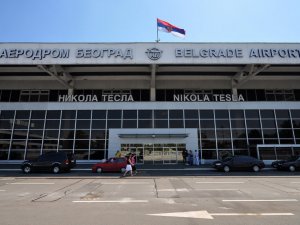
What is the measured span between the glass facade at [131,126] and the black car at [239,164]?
6.10 meters

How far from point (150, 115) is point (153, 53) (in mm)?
7067

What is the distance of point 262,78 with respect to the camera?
106 feet

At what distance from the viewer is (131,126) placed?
28.3 m

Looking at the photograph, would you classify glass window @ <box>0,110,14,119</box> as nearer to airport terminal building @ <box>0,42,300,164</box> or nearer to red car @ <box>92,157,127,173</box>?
airport terminal building @ <box>0,42,300,164</box>

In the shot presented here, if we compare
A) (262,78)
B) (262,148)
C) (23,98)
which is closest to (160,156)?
(262,148)

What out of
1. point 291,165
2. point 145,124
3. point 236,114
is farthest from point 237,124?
point 145,124

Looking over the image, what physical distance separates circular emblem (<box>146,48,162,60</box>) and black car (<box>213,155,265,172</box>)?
535 inches

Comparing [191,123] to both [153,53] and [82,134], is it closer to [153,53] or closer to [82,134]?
[153,53]

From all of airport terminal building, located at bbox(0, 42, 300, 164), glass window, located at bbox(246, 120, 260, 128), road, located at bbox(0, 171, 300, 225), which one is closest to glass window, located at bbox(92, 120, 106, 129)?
airport terminal building, located at bbox(0, 42, 300, 164)

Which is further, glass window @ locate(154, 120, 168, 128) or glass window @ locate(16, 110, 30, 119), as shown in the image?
glass window @ locate(16, 110, 30, 119)

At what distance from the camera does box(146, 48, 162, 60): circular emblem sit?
28020mm

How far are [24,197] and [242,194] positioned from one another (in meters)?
8.64

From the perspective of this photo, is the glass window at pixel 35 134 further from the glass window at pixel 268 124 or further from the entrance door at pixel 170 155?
the glass window at pixel 268 124

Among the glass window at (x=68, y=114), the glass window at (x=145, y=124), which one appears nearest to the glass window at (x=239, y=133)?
the glass window at (x=145, y=124)
